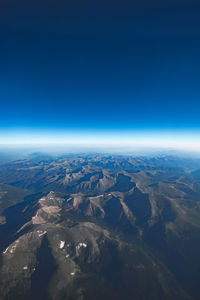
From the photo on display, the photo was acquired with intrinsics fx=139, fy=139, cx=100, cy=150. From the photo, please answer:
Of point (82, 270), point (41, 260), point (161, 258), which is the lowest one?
point (161, 258)

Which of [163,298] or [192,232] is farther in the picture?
[192,232]

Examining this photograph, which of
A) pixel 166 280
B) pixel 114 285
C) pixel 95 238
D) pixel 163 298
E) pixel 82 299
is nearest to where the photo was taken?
pixel 82 299

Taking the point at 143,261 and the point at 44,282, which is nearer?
the point at 44,282

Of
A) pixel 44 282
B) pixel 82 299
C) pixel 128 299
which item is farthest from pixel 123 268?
pixel 44 282

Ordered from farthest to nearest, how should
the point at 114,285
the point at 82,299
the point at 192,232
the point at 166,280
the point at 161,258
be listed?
1. the point at 192,232
2. the point at 161,258
3. the point at 166,280
4. the point at 114,285
5. the point at 82,299

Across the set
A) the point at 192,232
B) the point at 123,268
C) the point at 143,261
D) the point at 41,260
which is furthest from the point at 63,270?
the point at 192,232

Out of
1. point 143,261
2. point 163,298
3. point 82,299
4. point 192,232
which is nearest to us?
point 82,299

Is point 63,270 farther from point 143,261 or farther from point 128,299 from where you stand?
point 143,261

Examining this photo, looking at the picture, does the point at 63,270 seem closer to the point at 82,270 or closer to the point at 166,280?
the point at 82,270

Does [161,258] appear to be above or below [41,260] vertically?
below
